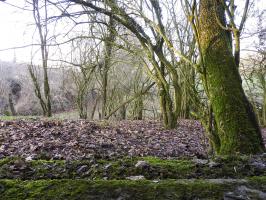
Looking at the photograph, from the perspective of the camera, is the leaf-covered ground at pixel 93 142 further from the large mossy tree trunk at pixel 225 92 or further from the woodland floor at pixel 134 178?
the woodland floor at pixel 134 178

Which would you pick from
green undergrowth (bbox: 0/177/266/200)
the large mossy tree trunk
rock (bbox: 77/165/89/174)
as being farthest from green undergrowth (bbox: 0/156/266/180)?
the large mossy tree trunk

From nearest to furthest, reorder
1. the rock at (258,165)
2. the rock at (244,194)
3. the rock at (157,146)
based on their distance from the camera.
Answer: the rock at (244,194) → the rock at (258,165) → the rock at (157,146)

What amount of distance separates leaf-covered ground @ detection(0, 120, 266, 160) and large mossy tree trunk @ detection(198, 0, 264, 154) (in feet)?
4.86

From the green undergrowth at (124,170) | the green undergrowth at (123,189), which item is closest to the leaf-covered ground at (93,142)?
the green undergrowth at (124,170)

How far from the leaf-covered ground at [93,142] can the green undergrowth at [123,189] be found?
11.5 ft

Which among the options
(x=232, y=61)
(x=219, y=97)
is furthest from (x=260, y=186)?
(x=232, y=61)

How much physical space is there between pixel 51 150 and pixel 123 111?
1544 centimetres

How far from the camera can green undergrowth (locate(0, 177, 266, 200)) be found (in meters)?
1.47

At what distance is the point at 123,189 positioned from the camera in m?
1.54

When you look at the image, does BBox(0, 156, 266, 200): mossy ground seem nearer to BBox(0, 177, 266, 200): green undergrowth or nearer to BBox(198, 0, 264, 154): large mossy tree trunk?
BBox(0, 177, 266, 200): green undergrowth

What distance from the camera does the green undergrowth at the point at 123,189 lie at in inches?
57.9

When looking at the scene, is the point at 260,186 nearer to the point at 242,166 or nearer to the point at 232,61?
the point at 242,166

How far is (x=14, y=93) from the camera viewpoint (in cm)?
2906

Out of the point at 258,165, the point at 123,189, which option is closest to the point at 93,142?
the point at 258,165
